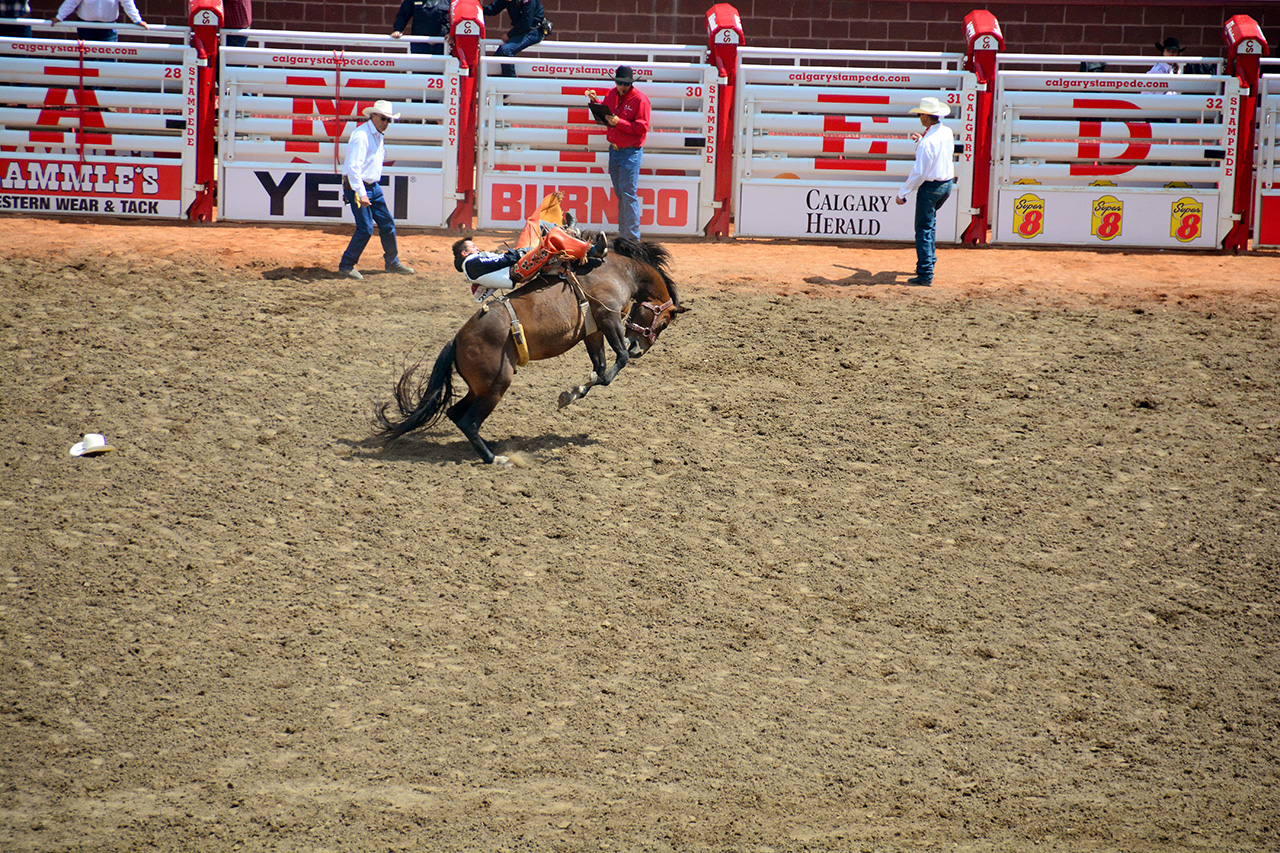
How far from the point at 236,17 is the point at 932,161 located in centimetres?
777

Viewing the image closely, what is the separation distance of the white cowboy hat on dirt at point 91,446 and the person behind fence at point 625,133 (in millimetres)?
6314

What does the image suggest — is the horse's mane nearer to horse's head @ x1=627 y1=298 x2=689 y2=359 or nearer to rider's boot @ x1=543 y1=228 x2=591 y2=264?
horse's head @ x1=627 y1=298 x2=689 y2=359

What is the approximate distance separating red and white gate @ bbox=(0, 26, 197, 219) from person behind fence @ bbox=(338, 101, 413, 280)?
278 cm

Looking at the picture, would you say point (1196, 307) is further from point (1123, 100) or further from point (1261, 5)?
point (1261, 5)

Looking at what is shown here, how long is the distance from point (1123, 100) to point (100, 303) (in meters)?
10.5

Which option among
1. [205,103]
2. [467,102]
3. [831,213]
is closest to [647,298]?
[831,213]

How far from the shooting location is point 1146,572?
6.64 meters

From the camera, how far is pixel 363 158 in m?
11.2

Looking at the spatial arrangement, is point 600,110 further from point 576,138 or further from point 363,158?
point 363,158

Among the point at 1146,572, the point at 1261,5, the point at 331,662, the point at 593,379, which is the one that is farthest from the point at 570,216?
the point at 1261,5

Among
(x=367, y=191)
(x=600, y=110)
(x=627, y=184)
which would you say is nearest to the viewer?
(x=367, y=191)

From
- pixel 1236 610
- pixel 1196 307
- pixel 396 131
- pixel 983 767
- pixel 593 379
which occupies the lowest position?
pixel 983 767

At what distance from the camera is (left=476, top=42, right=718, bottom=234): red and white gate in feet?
42.6

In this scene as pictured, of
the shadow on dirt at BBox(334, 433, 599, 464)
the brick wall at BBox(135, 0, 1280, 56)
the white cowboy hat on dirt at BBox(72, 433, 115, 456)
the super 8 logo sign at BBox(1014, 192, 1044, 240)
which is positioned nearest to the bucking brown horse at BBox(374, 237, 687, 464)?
the shadow on dirt at BBox(334, 433, 599, 464)
